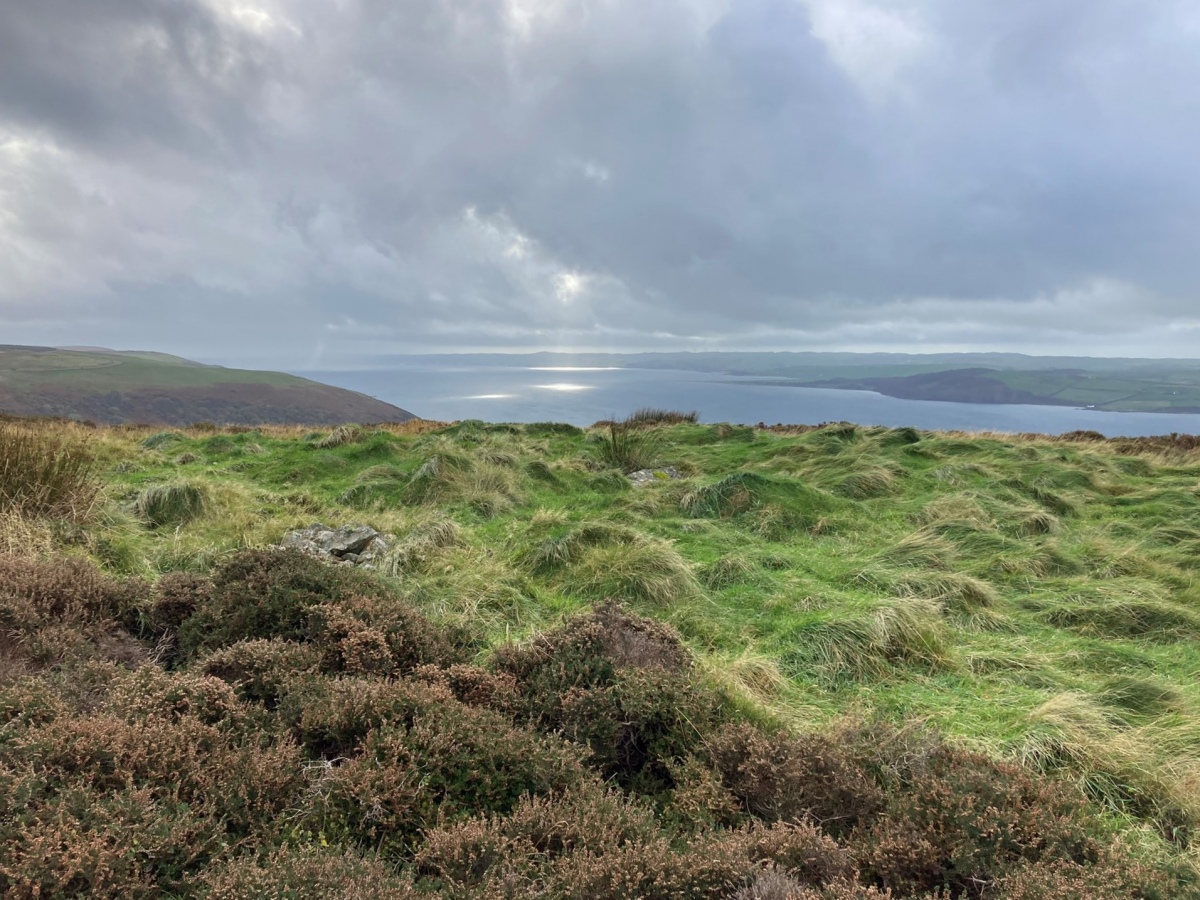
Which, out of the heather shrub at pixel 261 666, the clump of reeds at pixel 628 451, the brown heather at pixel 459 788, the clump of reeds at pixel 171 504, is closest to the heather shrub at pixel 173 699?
the brown heather at pixel 459 788

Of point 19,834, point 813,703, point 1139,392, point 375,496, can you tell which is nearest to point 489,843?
point 19,834

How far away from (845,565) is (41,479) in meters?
9.43

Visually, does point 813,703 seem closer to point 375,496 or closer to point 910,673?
point 910,673

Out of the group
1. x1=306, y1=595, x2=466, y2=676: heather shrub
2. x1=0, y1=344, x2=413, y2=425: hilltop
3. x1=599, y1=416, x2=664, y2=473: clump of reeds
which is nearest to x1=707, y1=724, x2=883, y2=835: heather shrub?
x1=306, y1=595, x2=466, y2=676: heather shrub

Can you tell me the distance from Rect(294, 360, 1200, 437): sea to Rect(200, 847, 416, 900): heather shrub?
Answer: 18.4 m

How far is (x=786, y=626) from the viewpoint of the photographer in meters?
5.25

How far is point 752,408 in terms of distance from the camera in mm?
47281

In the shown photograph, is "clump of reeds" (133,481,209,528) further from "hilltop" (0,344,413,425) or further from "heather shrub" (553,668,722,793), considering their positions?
"hilltop" (0,344,413,425)

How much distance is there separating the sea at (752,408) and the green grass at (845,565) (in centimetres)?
1079

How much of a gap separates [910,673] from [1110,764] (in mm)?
1365

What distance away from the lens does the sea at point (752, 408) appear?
3078 cm

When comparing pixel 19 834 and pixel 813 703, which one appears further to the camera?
pixel 813 703

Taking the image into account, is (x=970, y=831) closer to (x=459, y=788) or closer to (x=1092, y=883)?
(x=1092, y=883)

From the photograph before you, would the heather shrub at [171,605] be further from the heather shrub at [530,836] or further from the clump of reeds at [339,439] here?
the clump of reeds at [339,439]
